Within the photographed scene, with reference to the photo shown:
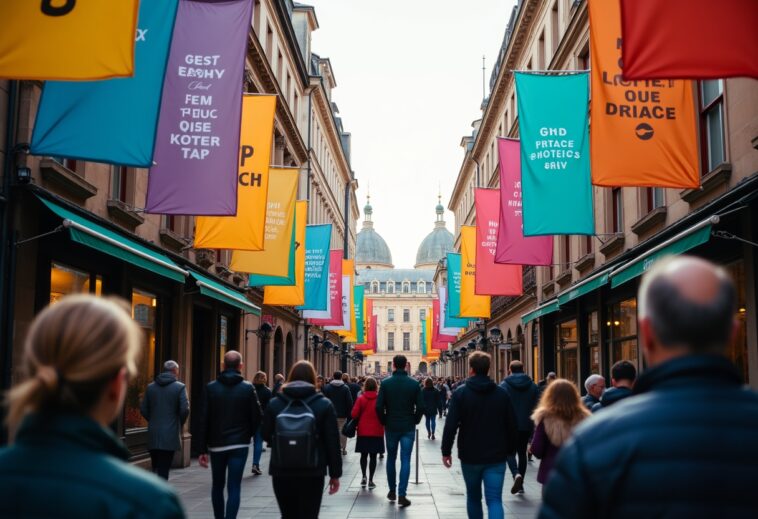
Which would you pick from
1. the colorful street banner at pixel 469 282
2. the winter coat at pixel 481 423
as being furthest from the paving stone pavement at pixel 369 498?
the colorful street banner at pixel 469 282

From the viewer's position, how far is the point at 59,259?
1239 centimetres

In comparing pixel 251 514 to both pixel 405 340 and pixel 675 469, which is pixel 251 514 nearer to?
pixel 675 469

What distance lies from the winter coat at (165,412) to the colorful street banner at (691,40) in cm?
645

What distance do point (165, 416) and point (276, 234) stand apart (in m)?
8.05

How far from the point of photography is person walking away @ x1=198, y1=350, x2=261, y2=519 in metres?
9.13

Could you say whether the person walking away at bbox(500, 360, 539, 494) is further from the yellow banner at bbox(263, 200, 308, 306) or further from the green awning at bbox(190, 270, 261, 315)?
the yellow banner at bbox(263, 200, 308, 306)

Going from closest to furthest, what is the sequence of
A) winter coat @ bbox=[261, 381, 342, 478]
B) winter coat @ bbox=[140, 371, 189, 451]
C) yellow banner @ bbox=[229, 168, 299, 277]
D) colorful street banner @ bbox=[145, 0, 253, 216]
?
winter coat @ bbox=[261, 381, 342, 478]
winter coat @ bbox=[140, 371, 189, 451]
colorful street banner @ bbox=[145, 0, 253, 216]
yellow banner @ bbox=[229, 168, 299, 277]

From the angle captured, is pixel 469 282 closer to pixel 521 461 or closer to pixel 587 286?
pixel 587 286

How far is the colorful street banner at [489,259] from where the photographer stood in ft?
75.4

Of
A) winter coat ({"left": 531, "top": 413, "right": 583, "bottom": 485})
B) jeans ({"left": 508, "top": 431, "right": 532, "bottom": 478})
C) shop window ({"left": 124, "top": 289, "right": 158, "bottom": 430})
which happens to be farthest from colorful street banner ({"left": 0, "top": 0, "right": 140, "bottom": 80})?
jeans ({"left": 508, "top": 431, "right": 532, "bottom": 478})

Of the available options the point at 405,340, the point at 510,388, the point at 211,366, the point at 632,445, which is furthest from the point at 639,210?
the point at 405,340

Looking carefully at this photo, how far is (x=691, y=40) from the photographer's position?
26.7 ft

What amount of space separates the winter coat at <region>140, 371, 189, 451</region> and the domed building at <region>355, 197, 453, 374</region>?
12948cm

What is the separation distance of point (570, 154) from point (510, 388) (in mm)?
4104
